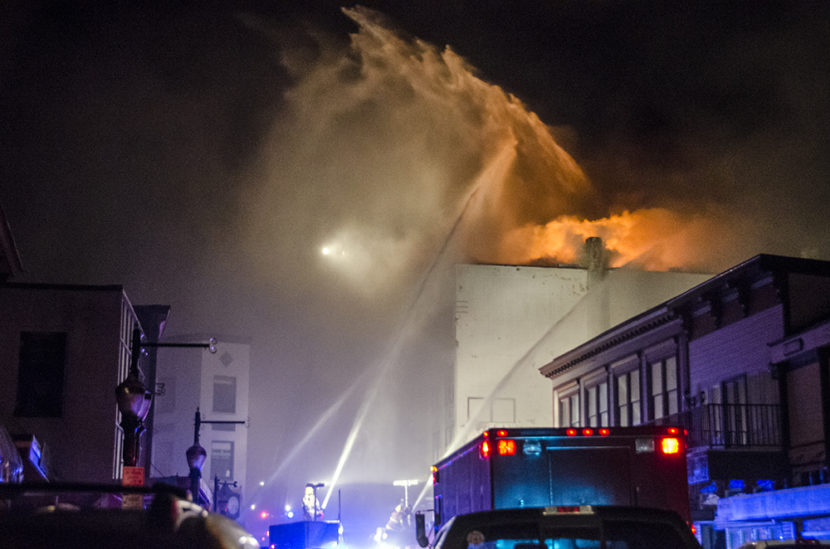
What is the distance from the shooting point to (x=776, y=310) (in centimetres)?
2570

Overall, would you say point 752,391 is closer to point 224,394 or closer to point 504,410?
point 504,410

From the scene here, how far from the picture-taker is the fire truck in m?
14.1

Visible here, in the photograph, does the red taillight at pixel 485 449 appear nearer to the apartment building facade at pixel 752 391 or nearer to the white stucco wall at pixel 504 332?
the apartment building facade at pixel 752 391

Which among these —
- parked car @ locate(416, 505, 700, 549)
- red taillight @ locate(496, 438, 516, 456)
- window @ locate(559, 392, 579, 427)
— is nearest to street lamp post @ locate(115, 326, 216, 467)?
red taillight @ locate(496, 438, 516, 456)

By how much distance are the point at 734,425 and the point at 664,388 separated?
4.42 m

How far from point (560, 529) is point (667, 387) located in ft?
86.9

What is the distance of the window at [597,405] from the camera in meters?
36.9

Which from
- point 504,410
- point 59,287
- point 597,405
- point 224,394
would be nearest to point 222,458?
point 224,394

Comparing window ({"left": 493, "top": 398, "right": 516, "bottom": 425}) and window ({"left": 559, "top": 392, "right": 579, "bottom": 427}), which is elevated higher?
window ({"left": 493, "top": 398, "right": 516, "bottom": 425})

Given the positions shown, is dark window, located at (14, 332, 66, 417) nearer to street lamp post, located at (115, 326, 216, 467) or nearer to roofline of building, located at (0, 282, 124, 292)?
roofline of building, located at (0, 282, 124, 292)

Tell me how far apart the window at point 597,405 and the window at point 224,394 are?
5775cm

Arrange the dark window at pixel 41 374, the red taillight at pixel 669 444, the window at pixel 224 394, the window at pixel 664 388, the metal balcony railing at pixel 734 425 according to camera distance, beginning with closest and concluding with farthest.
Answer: the red taillight at pixel 669 444 → the metal balcony railing at pixel 734 425 → the dark window at pixel 41 374 → the window at pixel 664 388 → the window at pixel 224 394

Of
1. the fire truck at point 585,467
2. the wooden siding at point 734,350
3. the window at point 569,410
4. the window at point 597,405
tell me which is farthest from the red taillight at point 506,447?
the window at point 569,410

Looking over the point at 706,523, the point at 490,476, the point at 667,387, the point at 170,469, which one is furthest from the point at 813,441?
the point at 170,469
